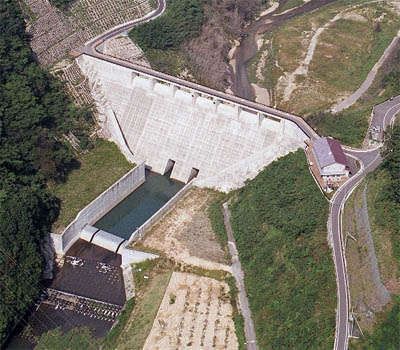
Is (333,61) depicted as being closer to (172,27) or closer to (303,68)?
(303,68)

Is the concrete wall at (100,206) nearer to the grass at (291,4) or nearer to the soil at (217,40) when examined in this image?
the soil at (217,40)

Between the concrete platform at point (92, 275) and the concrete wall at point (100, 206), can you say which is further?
the concrete wall at point (100, 206)

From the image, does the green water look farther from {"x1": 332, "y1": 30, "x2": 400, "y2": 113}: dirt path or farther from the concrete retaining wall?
{"x1": 332, "y1": 30, "x2": 400, "y2": 113}: dirt path

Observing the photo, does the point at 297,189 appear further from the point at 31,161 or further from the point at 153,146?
the point at 31,161

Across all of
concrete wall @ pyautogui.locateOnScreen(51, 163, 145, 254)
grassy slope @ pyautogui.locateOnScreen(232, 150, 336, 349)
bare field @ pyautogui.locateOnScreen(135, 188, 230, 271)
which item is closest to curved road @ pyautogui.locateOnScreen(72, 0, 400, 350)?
grassy slope @ pyautogui.locateOnScreen(232, 150, 336, 349)

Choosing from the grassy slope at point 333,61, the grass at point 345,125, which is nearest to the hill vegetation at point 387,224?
the grass at point 345,125

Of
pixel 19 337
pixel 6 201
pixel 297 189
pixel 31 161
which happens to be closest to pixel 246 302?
pixel 297 189
